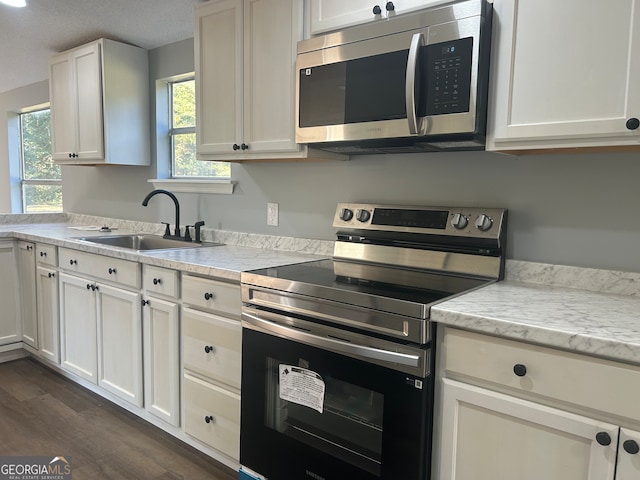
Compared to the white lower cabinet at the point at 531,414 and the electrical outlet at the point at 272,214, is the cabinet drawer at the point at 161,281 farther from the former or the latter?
the white lower cabinet at the point at 531,414

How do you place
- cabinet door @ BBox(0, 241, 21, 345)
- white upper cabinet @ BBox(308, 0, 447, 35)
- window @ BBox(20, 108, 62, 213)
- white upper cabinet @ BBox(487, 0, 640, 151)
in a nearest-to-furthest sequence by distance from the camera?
white upper cabinet @ BBox(487, 0, 640, 151) < white upper cabinet @ BBox(308, 0, 447, 35) < cabinet door @ BBox(0, 241, 21, 345) < window @ BBox(20, 108, 62, 213)

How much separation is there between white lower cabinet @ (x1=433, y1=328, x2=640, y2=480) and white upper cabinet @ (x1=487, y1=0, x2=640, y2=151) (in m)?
0.64

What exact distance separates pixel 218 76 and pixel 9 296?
2.21 meters

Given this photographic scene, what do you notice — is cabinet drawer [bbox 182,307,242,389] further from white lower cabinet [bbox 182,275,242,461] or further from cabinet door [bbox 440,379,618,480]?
cabinet door [bbox 440,379,618,480]

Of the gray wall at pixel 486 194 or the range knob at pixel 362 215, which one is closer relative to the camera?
the gray wall at pixel 486 194

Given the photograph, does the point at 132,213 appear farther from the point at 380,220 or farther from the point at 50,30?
the point at 380,220

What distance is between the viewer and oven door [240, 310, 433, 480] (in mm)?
1351

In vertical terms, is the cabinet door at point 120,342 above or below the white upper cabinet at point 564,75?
below

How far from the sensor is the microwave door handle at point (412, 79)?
153 centimetres

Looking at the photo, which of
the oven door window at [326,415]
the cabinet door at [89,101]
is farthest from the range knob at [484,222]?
the cabinet door at [89,101]

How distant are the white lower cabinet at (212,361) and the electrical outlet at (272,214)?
2.07 feet

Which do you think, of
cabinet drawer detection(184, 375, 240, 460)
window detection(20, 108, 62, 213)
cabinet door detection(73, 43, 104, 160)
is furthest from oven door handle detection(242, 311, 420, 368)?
window detection(20, 108, 62, 213)

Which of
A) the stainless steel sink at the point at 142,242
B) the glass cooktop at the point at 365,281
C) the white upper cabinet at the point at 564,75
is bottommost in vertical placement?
the stainless steel sink at the point at 142,242

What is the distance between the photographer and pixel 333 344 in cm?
148
